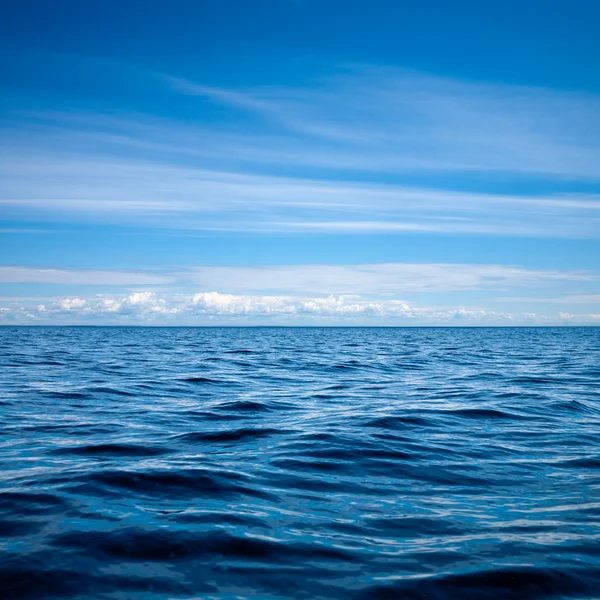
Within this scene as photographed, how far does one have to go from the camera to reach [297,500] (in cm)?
903

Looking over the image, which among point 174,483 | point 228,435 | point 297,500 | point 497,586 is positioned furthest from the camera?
point 228,435

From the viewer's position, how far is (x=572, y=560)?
22.0 feet

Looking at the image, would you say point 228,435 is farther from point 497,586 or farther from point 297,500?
point 497,586

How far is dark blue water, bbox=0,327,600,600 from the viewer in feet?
20.4

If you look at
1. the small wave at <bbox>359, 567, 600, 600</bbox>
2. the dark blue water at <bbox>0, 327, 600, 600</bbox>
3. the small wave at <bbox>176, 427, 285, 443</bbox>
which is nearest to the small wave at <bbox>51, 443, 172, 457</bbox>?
the dark blue water at <bbox>0, 327, 600, 600</bbox>

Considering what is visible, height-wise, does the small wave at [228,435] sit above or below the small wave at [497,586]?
below

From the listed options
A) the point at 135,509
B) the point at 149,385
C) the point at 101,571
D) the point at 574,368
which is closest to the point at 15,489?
the point at 135,509

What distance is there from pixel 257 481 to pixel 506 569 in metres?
4.74

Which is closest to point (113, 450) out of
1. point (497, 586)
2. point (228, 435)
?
point (228, 435)

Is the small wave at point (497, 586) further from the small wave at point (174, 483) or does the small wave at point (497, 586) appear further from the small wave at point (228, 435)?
the small wave at point (228, 435)

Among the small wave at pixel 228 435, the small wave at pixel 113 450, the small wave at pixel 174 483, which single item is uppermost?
the small wave at pixel 174 483

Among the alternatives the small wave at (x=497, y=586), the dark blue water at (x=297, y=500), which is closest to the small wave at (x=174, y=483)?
the dark blue water at (x=297, y=500)

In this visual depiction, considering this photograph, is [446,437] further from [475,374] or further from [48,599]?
[475,374]

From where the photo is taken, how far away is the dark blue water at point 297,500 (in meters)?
6.23
